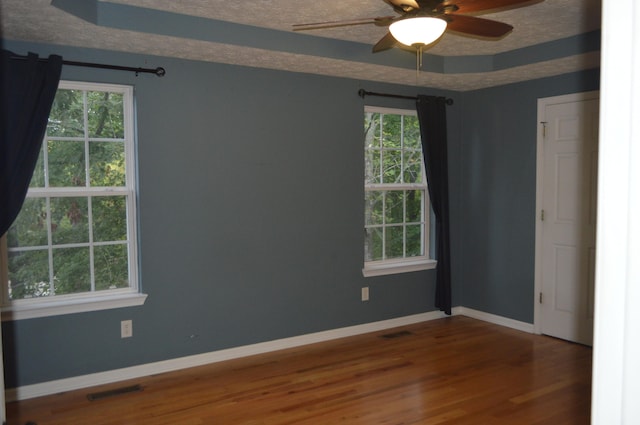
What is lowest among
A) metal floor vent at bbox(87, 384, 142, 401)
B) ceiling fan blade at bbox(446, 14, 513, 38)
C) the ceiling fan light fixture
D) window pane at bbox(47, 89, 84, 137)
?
metal floor vent at bbox(87, 384, 142, 401)

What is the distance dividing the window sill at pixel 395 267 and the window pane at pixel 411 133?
1.22 metres

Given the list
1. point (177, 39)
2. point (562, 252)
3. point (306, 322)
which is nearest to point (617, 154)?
point (177, 39)

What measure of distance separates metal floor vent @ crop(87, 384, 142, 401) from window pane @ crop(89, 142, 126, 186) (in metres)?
1.50

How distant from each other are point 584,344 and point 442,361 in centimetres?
139

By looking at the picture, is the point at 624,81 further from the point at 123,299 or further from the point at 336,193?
the point at 336,193

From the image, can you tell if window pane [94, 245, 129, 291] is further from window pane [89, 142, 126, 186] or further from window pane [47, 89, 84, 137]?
window pane [47, 89, 84, 137]

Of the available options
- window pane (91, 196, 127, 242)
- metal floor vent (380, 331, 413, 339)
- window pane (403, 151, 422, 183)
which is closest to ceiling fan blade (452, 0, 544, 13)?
window pane (91, 196, 127, 242)

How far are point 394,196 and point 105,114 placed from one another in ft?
9.35

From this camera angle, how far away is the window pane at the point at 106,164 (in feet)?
12.5

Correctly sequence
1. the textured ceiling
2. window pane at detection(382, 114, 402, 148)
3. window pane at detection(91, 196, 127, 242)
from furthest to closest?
1. window pane at detection(382, 114, 402, 148)
2. window pane at detection(91, 196, 127, 242)
3. the textured ceiling

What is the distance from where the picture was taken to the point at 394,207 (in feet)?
17.5

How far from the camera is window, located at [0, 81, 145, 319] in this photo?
3.59 metres

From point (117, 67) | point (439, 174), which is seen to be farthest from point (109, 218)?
point (439, 174)

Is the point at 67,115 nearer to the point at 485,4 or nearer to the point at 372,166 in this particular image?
the point at 372,166
